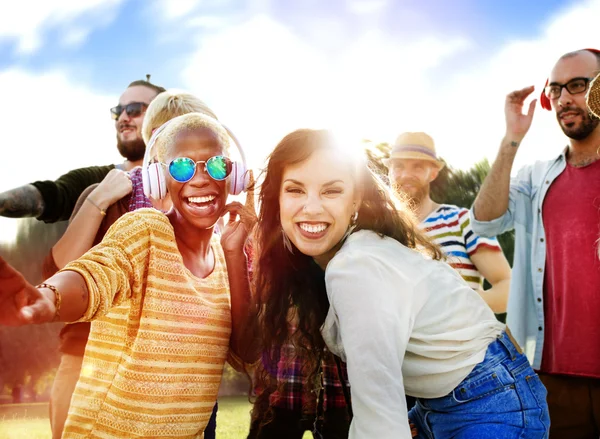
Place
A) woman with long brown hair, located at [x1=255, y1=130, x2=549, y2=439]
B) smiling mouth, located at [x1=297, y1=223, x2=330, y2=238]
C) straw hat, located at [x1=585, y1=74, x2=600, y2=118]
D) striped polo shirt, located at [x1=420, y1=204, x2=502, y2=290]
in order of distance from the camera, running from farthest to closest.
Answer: striped polo shirt, located at [x1=420, y1=204, x2=502, y2=290] < straw hat, located at [x1=585, y1=74, x2=600, y2=118] < smiling mouth, located at [x1=297, y1=223, x2=330, y2=238] < woman with long brown hair, located at [x1=255, y1=130, x2=549, y2=439]

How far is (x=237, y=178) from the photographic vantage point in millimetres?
2898

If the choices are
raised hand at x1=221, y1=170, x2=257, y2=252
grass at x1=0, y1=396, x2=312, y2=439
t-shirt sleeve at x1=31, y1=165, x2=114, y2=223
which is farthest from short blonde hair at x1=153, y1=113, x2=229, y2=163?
grass at x1=0, y1=396, x2=312, y2=439

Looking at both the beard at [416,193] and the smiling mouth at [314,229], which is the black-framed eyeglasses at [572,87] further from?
the smiling mouth at [314,229]

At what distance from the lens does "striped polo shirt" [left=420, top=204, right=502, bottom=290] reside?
4570 millimetres

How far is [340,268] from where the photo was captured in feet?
7.66

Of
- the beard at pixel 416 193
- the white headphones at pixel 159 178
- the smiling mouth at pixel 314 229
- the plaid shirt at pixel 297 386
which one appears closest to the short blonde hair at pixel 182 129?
the white headphones at pixel 159 178

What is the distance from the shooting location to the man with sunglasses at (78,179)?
378cm

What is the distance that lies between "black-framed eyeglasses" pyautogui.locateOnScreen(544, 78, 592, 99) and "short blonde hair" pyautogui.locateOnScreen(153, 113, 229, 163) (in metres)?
2.62

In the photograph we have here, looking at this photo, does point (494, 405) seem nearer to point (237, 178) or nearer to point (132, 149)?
point (237, 178)

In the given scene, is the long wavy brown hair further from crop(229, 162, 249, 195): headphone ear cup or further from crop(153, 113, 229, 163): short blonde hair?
crop(153, 113, 229, 163): short blonde hair

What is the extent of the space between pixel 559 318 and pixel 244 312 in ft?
7.86

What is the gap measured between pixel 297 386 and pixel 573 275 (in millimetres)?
1948

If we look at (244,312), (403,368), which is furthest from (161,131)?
(403,368)

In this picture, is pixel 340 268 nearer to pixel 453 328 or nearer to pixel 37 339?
pixel 453 328
